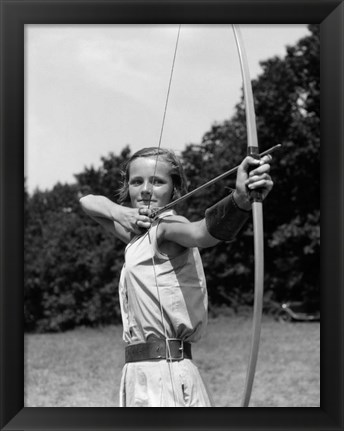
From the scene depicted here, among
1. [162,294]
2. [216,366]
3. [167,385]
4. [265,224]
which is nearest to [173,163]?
[162,294]

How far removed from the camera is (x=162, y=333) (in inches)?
89.3

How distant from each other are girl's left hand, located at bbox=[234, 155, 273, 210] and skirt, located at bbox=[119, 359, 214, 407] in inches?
25.7

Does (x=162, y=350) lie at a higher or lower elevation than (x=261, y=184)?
lower

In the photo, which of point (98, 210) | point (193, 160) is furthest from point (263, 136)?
point (98, 210)

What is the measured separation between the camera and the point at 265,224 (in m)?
19.6

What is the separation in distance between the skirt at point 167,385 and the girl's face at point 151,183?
0.53 meters

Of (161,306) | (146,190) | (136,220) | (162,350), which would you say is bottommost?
(162,350)

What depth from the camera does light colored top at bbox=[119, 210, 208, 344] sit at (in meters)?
2.26

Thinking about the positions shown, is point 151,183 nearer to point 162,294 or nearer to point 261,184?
point 162,294

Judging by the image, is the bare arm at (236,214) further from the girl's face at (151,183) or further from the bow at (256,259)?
the girl's face at (151,183)

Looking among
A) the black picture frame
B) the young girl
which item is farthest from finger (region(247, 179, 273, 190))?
the black picture frame
